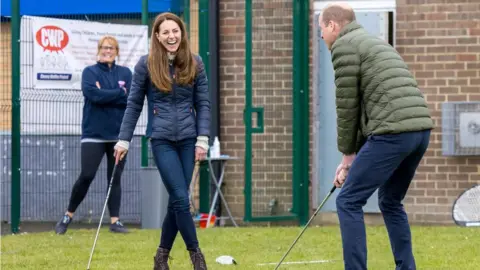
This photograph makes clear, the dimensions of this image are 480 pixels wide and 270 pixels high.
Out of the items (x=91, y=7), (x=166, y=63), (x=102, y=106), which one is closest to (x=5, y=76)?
(x=91, y=7)

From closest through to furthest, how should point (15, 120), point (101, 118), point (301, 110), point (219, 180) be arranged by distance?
point (101, 118) → point (15, 120) → point (219, 180) → point (301, 110)

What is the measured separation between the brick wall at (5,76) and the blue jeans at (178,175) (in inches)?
176

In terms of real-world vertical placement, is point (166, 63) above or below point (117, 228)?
above

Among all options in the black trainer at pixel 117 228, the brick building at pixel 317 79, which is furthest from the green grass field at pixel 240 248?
the brick building at pixel 317 79

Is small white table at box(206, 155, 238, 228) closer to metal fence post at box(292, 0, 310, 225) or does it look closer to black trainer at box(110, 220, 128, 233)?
metal fence post at box(292, 0, 310, 225)

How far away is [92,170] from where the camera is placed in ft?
34.7

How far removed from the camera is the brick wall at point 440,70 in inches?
479

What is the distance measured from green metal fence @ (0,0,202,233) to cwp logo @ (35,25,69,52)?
123 millimetres

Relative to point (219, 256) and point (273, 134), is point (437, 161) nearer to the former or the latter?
point (273, 134)

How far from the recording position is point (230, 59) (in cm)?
1256

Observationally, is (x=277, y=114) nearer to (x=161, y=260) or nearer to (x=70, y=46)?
(x=70, y=46)

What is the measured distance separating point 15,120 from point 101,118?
1154 millimetres

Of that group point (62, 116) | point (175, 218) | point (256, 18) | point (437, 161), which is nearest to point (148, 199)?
point (62, 116)

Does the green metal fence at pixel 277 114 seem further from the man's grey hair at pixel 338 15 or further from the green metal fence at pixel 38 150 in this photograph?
the man's grey hair at pixel 338 15
